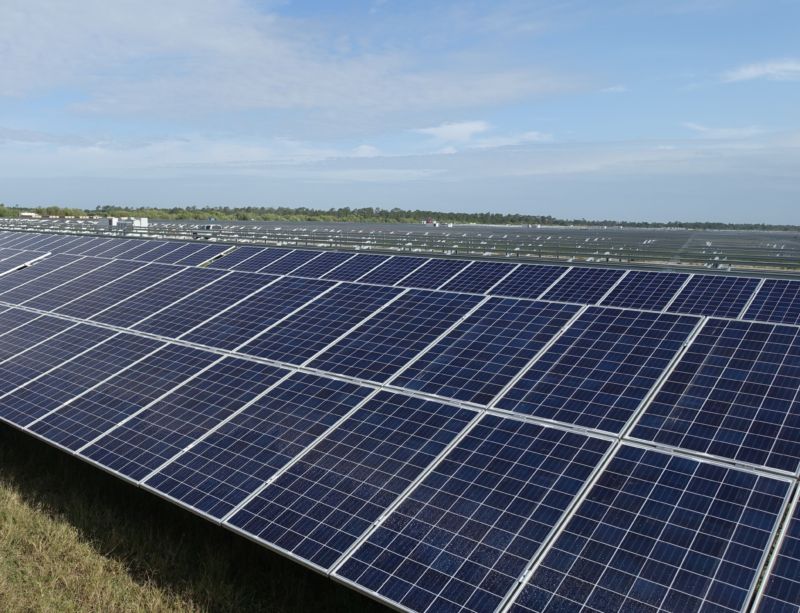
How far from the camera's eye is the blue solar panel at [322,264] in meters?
20.4

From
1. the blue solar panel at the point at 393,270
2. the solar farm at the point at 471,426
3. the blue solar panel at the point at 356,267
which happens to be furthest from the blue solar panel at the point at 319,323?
the blue solar panel at the point at 356,267

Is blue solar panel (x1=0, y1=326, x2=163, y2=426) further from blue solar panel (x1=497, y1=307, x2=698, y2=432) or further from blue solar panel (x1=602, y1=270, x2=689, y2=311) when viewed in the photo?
blue solar panel (x1=602, y1=270, x2=689, y2=311)

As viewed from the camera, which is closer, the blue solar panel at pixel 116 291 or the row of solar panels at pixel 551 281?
the row of solar panels at pixel 551 281

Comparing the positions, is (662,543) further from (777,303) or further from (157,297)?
(157,297)

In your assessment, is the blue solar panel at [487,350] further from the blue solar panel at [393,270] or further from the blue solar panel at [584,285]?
the blue solar panel at [393,270]

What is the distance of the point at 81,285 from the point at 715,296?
21057 mm

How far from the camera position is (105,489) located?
13.3m

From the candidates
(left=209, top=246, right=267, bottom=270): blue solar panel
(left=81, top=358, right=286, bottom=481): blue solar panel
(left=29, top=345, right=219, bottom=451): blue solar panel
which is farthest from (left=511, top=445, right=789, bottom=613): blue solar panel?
(left=209, top=246, right=267, bottom=270): blue solar panel

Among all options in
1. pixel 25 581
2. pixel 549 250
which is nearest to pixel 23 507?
pixel 25 581

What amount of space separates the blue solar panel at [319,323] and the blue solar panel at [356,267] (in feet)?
6.18

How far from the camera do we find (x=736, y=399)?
388 inches

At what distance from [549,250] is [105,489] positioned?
68.8 feet

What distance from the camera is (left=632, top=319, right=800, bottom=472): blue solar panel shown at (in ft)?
28.9

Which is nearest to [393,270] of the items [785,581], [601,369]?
[601,369]
